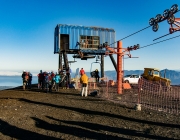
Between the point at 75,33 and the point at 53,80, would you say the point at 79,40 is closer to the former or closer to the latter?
the point at 75,33

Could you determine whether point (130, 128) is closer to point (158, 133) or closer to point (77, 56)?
point (158, 133)

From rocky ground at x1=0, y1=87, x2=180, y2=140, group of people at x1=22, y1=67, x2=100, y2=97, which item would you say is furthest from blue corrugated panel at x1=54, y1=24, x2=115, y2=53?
rocky ground at x1=0, y1=87, x2=180, y2=140

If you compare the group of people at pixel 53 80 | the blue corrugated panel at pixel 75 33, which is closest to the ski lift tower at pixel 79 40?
the blue corrugated panel at pixel 75 33

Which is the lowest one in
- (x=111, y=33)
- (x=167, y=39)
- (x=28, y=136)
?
(x=28, y=136)

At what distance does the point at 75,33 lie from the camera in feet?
102

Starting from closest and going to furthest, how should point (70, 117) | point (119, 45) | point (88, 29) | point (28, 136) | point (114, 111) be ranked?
point (28, 136) < point (70, 117) < point (114, 111) < point (119, 45) < point (88, 29)

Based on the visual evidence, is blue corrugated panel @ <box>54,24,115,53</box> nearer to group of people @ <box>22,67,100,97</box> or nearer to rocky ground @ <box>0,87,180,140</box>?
group of people @ <box>22,67,100,97</box>

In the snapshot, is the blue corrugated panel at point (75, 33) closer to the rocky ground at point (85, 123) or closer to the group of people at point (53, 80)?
the group of people at point (53, 80)

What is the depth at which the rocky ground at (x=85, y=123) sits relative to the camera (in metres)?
7.82

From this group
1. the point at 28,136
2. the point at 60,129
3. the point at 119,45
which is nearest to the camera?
the point at 28,136

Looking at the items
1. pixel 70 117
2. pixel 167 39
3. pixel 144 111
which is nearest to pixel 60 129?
pixel 70 117

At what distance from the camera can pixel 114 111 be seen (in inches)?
455

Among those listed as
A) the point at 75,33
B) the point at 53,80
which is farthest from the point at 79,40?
the point at 53,80

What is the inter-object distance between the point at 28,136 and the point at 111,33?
27422mm
